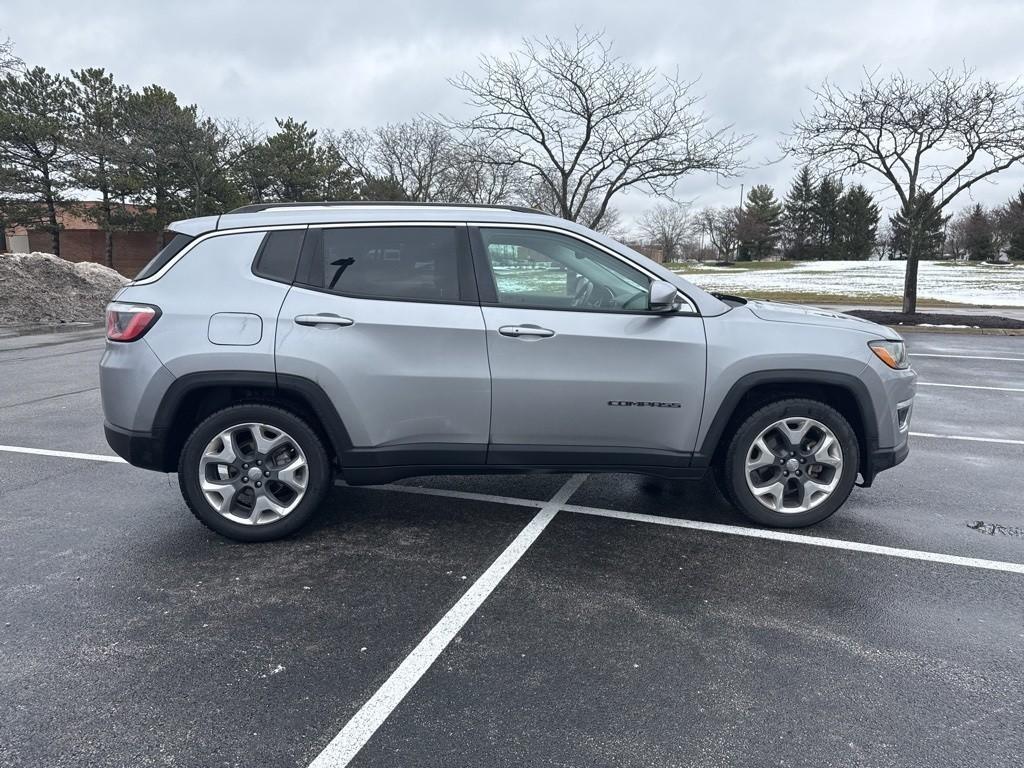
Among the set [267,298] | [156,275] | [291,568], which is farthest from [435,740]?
[156,275]

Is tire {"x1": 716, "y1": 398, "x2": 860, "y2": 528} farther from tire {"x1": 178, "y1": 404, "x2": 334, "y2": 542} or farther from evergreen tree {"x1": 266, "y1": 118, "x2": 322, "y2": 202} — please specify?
evergreen tree {"x1": 266, "y1": 118, "x2": 322, "y2": 202}

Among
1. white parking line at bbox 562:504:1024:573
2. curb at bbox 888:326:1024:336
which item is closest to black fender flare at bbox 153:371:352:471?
white parking line at bbox 562:504:1024:573

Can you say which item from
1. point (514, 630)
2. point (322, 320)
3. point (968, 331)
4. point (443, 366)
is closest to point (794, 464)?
point (514, 630)

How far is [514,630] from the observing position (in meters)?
2.97

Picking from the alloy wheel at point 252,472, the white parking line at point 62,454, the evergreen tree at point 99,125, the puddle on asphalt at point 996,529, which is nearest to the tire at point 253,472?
the alloy wheel at point 252,472

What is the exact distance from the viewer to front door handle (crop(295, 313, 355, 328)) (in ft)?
11.9

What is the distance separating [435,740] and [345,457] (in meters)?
1.79

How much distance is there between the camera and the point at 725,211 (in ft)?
276

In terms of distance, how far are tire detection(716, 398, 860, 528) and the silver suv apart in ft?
0.04

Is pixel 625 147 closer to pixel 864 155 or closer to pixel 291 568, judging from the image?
pixel 864 155

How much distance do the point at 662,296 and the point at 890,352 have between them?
1.47m

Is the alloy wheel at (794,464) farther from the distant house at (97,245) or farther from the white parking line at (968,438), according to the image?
the distant house at (97,245)

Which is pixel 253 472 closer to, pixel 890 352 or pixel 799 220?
pixel 890 352

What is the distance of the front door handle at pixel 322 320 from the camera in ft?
11.9
